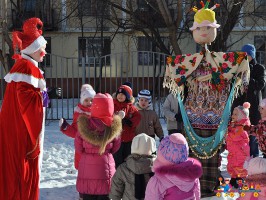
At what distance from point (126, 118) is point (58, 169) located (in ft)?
5.87

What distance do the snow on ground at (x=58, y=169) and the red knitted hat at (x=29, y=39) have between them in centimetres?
187

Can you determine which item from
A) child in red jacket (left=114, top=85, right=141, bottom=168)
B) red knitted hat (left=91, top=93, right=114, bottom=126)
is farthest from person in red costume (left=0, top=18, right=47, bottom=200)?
child in red jacket (left=114, top=85, right=141, bottom=168)

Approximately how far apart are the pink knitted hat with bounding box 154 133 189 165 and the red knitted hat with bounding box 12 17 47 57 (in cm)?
184

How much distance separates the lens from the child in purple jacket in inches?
131

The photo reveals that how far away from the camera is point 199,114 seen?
201 inches

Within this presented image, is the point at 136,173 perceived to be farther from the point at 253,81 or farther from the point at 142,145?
the point at 253,81

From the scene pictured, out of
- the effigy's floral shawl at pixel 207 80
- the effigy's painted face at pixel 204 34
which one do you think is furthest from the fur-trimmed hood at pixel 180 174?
the effigy's painted face at pixel 204 34

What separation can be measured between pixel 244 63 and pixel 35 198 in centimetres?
252

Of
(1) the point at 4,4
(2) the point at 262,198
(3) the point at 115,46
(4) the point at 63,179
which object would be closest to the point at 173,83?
(2) the point at 262,198

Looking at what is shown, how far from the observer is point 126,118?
230 inches

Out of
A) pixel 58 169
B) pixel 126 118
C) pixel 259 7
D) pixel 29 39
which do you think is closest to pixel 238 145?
pixel 126 118

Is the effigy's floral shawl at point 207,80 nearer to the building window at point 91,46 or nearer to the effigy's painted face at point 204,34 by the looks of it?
the effigy's painted face at point 204,34

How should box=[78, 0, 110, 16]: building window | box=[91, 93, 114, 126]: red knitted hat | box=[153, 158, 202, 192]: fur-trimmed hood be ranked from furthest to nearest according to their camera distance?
box=[78, 0, 110, 16]: building window
box=[91, 93, 114, 126]: red knitted hat
box=[153, 158, 202, 192]: fur-trimmed hood

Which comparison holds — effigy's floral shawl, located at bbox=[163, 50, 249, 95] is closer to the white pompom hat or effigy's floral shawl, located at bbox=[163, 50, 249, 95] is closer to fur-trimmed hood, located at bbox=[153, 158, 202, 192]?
the white pompom hat
